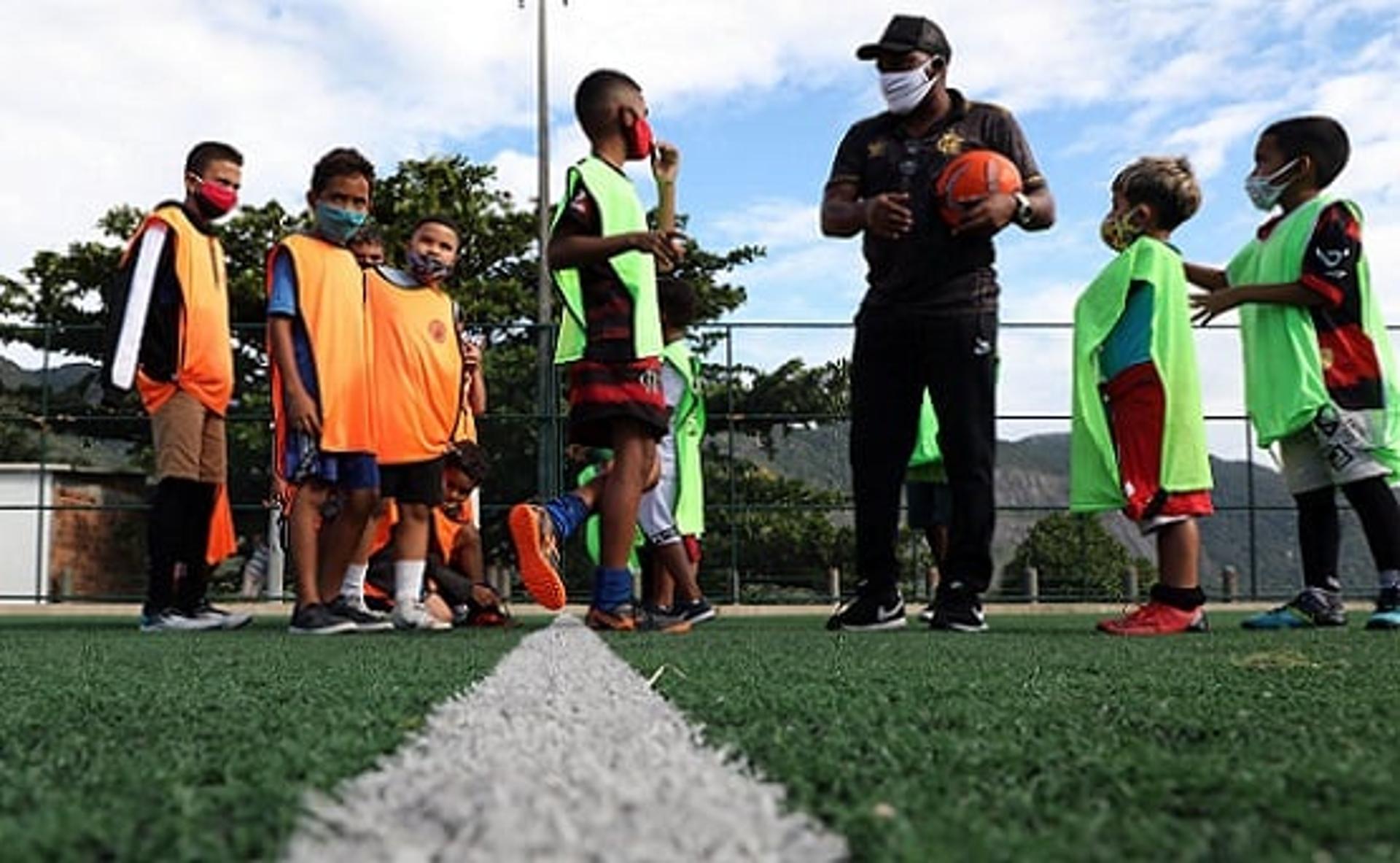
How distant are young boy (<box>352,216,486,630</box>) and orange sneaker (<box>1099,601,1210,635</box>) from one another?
246 cm

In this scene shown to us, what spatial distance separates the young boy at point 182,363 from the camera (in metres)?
5.34

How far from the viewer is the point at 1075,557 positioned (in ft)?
46.0

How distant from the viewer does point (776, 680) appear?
2455mm

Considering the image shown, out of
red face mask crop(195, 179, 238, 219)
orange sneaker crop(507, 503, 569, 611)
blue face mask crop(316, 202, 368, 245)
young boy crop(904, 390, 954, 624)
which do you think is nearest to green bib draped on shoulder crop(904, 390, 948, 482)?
young boy crop(904, 390, 954, 624)

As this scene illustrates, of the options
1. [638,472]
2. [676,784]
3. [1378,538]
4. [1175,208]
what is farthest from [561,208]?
[676,784]

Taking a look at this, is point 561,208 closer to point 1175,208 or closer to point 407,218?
point 1175,208

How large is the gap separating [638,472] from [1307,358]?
8.36ft

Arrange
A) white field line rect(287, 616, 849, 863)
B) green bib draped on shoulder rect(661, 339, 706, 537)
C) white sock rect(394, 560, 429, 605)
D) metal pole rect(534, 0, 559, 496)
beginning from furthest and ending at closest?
metal pole rect(534, 0, 559, 496) < green bib draped on shoulder rect(661, 339, 706, 537) < white sock rect(394, 560, 429, 605) < white field line rect(287, 616, 849, 863)

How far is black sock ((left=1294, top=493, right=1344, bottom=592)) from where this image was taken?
215 inches

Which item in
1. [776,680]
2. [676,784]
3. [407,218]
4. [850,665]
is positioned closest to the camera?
[676,784]

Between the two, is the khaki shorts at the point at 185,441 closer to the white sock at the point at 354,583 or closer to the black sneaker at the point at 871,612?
the white sock at the point at 354,583

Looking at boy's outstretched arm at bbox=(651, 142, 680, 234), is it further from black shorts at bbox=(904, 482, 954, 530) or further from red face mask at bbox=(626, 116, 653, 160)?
black shorts at bbox=(904, 482, 954, 530)

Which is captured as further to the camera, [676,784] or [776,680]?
[776,680]

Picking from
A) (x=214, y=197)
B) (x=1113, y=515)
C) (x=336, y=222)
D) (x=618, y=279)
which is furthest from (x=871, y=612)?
(x=1113, y=515)
